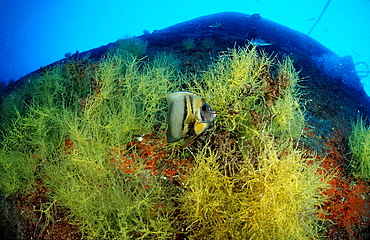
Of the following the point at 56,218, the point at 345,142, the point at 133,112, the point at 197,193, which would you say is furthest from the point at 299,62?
the point at 56,218

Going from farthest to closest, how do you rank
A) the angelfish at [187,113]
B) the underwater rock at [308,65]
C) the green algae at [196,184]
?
1. the underwater rock at [308,65]
2. the angelfish at [187,113]
3. the green algae at [196,184]

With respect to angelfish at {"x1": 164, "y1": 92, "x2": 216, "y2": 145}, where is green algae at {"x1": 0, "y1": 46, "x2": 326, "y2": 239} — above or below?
below

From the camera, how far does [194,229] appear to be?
238cm

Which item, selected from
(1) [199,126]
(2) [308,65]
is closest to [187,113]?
(1) [199,126]

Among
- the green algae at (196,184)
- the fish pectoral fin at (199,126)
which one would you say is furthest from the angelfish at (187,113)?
the green algae at (196,184)

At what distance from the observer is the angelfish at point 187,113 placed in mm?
2285

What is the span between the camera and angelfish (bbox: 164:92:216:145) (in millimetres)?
2285

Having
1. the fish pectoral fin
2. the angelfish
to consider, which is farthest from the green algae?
the angelfish

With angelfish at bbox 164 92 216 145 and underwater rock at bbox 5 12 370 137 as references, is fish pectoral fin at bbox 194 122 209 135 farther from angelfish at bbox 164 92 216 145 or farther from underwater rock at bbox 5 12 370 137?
underwater rock at bbox 5 12 370 137

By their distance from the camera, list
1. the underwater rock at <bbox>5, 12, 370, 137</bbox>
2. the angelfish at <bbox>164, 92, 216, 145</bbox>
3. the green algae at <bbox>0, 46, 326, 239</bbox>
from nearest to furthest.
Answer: the green algae at <bbox>0, 46, 326, 239</bbox> < the angelfish at <bbox>164, 92, 216, 145</bbox> < the underwater rock at <bbox>5, 12, 370, 137</bbox>

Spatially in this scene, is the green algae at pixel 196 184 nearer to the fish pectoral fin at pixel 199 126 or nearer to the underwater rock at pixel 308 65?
the fish pectoral fin at pixel 199 126

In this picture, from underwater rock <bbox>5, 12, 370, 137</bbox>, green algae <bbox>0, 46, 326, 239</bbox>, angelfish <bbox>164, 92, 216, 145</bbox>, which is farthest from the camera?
underwater rock <bbox>5, 12, 370, 137</bbox>

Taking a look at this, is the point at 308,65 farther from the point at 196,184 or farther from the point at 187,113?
the point at 196,184

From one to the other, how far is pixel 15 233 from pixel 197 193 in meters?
2.84
